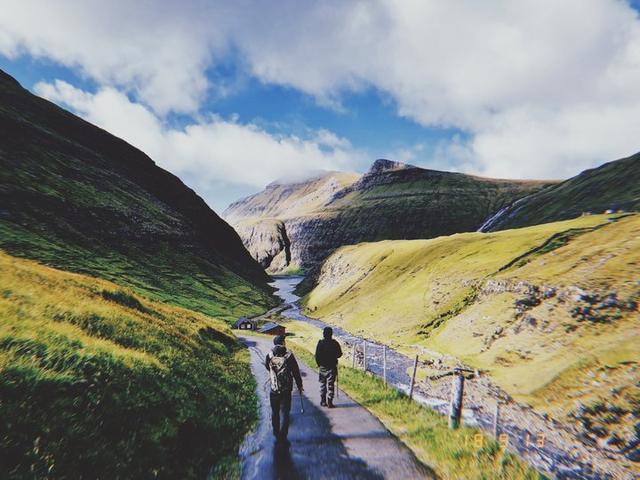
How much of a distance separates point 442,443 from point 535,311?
3997cm

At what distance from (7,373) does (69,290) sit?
14346mm

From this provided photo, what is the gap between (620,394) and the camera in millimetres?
25844

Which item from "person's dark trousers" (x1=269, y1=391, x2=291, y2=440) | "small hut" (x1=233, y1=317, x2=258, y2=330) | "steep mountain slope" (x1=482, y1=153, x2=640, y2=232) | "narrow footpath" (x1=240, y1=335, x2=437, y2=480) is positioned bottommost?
"small hut" (x1=233, y1=317, x2=258, y2=330)

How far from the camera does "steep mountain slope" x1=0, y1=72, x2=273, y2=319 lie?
327 feet

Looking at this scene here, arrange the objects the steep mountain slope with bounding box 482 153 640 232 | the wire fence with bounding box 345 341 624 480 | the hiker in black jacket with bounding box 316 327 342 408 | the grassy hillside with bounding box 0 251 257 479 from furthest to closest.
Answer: the steep mountain slope with bounding box 482 153 640 232 → the hiker in black jacket with bounding box 316 327 342 408 → the wire fence with bounding box 345 341 624 480 → the grassy hillside with bounding box 0 251 257 479

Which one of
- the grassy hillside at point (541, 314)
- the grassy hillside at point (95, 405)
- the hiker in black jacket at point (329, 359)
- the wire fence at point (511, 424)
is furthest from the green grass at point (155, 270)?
the hiker in black jacket at point (329, 359)

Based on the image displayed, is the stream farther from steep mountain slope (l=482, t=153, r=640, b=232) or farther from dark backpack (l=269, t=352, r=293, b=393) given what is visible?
steep mountain slope (l=482, t=153, r=640, b=232)

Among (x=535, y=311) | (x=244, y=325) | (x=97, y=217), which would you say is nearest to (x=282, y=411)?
(x=535, y=311)

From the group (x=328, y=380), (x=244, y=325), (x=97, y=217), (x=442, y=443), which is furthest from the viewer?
(x=97, y=217)

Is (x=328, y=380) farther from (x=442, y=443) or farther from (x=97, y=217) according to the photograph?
(x=97, y=217)

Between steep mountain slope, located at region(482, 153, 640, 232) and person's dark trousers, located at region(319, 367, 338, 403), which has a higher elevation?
steep mountain slope, located at region(482, 153, 640, 232)

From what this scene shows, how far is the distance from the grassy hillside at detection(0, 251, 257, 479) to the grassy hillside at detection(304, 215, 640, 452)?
2678 centimetres

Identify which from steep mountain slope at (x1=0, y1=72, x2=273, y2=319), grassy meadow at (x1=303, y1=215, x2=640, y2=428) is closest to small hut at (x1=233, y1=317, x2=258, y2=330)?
steep mountain slope at (x1=0, y1=72, x2=273, y2=319)

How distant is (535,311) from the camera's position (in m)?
43.9
